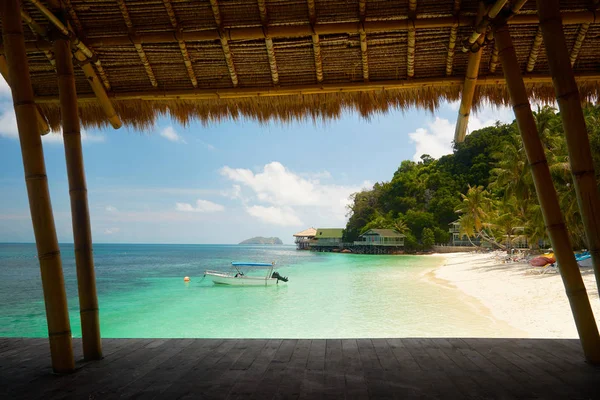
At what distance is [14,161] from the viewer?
74.8 meters

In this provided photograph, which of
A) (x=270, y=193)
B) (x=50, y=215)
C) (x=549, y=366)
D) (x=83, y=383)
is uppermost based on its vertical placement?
(x=270, y=193)

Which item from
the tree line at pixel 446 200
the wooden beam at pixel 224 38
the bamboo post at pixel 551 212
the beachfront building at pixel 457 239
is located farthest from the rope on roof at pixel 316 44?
the beachfront building at pixel 457 239

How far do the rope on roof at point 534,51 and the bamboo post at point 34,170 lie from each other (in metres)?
2.97

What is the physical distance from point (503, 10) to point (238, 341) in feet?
8.06

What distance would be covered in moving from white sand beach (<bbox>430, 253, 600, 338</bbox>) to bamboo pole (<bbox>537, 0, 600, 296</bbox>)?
5.85 meters

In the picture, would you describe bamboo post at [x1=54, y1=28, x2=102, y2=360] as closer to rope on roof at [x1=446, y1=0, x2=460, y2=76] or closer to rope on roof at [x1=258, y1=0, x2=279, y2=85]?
rope on roof at [x1=258, y1=0, x2=279, y2=85]

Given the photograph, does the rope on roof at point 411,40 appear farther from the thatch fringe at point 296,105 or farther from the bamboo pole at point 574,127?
the bamboo pole at point 574,127

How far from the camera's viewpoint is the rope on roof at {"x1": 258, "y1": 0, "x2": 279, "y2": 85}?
2.57 m

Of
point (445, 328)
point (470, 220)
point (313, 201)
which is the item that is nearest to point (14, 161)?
point (313, 201)

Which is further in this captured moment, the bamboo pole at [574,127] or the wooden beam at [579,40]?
the wooden beam at [579,40]

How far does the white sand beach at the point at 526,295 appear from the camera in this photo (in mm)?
7789

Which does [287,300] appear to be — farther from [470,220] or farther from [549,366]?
[470,220]

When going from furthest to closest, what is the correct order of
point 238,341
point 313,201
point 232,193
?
point 313,201 < point 232,193 < point 238,341

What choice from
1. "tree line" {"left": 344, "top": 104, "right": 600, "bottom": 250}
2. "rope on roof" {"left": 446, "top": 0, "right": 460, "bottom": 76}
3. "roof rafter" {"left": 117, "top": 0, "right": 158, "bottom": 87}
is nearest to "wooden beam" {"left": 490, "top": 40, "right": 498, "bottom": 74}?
"rope on roof" {"left": 446, "top": 0, "right": 460, "bottom": 76}
